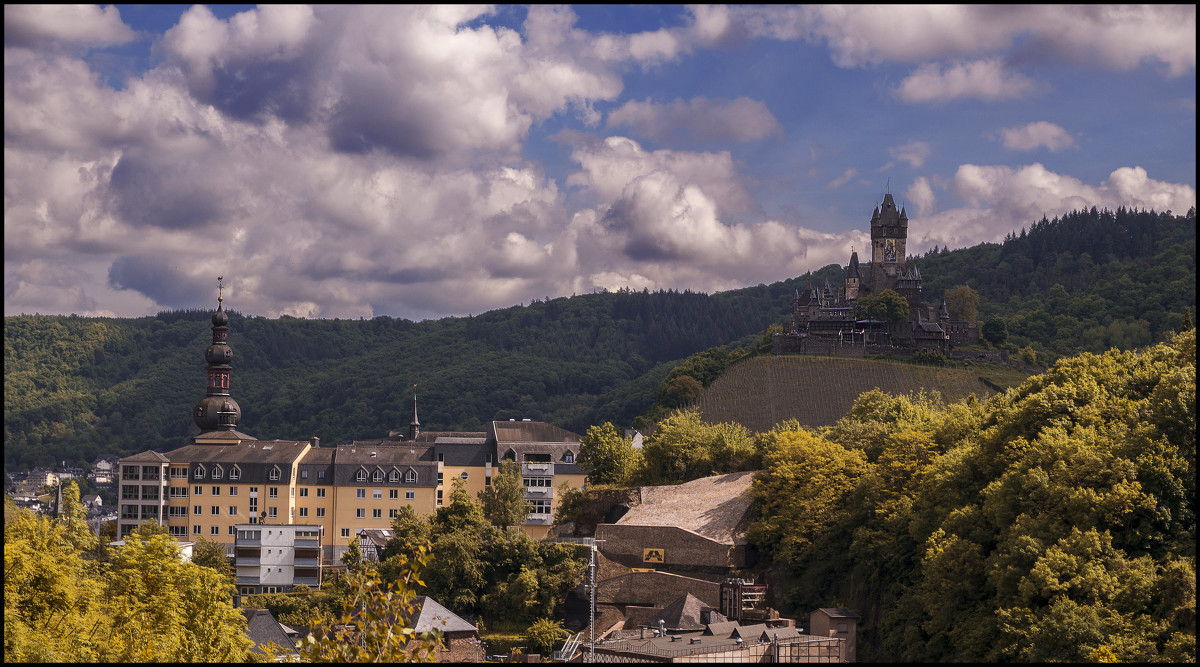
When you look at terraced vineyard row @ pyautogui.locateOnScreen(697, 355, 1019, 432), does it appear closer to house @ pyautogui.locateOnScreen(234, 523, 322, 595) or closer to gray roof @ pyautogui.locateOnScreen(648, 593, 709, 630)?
house @ pyautogui.locateOnScreen(234, 523, 322, 595)

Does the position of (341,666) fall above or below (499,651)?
above

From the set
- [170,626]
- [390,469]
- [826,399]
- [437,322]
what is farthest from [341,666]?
[437,322]

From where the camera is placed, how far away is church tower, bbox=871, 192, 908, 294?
125375mm

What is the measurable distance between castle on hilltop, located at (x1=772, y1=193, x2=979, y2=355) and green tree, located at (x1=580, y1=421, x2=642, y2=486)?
142 ft

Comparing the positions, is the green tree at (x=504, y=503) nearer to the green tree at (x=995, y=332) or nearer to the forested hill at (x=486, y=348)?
the green tree at (x=995, y=332)

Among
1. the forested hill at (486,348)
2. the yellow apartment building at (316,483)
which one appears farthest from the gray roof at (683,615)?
the forested hill at (486,348)

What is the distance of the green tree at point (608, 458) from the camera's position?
6228 cm

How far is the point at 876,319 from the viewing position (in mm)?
110938

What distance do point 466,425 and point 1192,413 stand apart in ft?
374

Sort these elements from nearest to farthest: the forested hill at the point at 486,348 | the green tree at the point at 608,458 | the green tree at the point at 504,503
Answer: the green tree at the point at 504,503 < the green tree at the point at 608,458 < the forested hill at the point at 486,348

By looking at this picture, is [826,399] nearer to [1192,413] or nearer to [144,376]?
[1192,413]

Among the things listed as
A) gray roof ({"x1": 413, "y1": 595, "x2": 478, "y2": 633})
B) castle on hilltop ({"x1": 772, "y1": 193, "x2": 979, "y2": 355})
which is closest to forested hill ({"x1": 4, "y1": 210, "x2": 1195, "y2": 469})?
castle on hilltop ({"x1": 772, "y1": 193, "x2": 979, "y2": 355})

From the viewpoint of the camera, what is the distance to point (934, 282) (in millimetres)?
164125

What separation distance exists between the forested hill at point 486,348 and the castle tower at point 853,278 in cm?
1665
